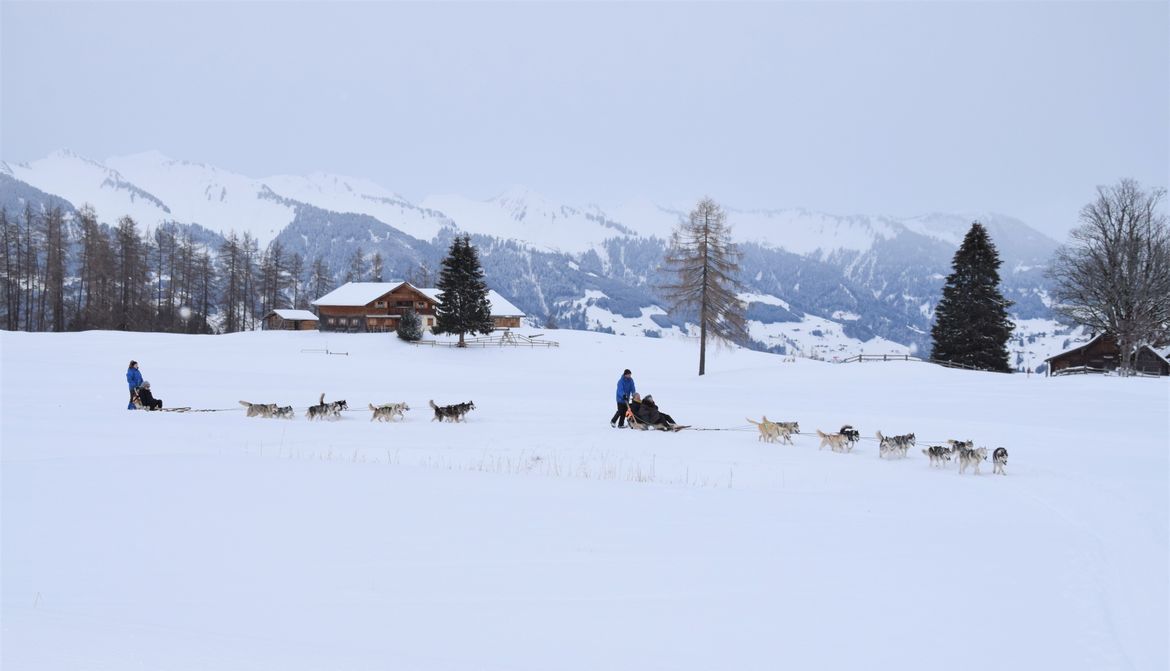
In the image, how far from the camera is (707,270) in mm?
36531

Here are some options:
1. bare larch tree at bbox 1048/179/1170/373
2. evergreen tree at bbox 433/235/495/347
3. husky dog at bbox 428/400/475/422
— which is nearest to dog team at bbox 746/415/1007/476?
husky dog at bbox 428/400/475/422

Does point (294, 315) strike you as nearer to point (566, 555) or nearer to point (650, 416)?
point (650, 416)

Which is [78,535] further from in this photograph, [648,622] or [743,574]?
[743,574]

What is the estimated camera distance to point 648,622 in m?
4.70

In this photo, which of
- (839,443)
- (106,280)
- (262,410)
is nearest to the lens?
(839,443)

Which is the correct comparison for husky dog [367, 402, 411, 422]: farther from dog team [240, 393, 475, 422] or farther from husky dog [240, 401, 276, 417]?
husky dog [240, 401, 276, 417]

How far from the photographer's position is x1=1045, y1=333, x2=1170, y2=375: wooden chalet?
145ft

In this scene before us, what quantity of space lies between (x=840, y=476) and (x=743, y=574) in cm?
705

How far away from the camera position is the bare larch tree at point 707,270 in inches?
1437

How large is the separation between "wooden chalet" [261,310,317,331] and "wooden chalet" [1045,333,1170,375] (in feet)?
254

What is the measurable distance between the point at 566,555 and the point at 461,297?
152 feet

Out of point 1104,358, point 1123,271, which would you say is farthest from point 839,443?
point 1104,358

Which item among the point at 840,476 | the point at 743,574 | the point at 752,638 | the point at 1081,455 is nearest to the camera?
the point at 752,638

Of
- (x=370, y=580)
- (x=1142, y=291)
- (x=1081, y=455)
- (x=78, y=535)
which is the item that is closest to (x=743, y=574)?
(x=370, y=580)
